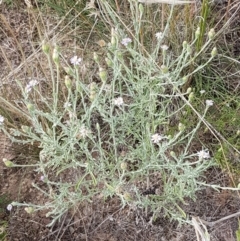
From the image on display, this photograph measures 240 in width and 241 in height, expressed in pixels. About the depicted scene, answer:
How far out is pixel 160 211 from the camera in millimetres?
1479

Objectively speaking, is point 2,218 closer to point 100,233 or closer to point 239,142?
point 100,233

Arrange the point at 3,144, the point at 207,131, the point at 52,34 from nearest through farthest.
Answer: the point at 207,131 → the point at 3,144 → the point at 52,34

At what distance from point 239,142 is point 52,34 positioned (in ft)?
2.46

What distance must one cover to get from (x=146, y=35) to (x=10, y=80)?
0.47 metres

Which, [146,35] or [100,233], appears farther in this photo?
[146,35]

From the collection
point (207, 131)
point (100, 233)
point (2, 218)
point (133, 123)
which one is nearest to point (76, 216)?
point (100, 233)

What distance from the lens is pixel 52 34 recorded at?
1.78 m

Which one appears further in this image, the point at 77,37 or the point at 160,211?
the point at 77,37

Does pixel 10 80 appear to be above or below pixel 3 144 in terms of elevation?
above

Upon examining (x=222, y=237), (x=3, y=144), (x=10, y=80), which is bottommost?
(x=222, y=237)

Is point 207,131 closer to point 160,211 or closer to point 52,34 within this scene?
point 160,211

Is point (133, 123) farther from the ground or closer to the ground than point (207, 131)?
farther from the ground

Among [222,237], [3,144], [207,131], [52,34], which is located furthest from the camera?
[52,34]

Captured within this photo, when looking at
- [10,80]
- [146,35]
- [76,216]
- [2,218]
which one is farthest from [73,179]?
[146,35]
